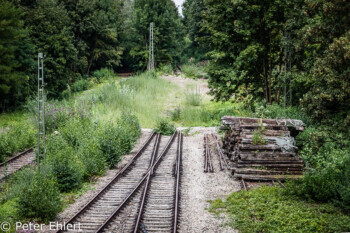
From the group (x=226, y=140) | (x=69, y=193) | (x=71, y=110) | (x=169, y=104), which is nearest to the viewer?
(x=69, y=193)

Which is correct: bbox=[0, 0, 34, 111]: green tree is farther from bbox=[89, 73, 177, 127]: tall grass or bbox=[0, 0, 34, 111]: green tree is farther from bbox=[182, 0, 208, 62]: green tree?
bbox=[182, 0, 208, 62]: green tree

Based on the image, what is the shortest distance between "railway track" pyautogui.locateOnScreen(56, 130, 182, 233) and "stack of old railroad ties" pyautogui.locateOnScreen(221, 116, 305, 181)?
260 cm

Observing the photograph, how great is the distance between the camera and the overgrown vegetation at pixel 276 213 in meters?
8.01

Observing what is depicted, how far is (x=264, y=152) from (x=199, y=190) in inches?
133

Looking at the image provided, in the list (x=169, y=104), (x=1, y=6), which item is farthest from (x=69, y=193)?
(x=169, y=104)

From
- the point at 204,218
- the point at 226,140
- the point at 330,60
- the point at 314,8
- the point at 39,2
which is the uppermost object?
the point at 39,2

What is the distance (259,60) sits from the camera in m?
23.7

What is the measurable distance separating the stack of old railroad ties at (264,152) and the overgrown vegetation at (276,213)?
1671mm

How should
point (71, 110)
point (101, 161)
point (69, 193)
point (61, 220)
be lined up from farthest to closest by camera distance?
1. point (71, 110)
2. point (101, 161)
3. point (69, 193)
4. point (61, 220)

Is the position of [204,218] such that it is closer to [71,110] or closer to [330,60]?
[330,60]

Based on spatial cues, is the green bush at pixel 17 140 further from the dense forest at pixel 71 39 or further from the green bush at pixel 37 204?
the green bush at pixel 37 204

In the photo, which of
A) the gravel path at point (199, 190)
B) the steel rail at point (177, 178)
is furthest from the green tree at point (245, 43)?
the gravel path at point (199, 190)

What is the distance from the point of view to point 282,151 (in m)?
12.9

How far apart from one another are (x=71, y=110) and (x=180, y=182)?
39.4 feet
